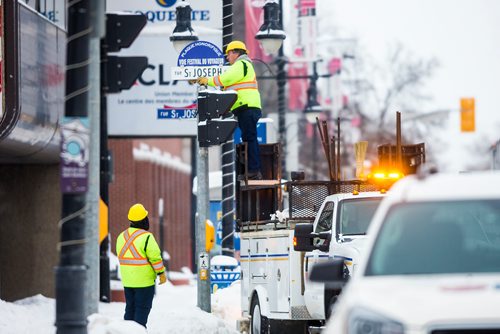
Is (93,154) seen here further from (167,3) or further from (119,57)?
(167,3)

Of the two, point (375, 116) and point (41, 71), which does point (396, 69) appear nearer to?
point (375, 116)

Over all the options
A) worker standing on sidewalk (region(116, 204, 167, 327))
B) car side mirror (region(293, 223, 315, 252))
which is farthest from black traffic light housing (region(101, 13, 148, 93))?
worker standing on sidewalk (region(116, 204, 167, 327))

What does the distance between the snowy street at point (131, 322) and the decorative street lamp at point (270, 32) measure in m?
4.49

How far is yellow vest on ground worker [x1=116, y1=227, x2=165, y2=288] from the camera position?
1712cm

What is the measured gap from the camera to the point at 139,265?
674 inches

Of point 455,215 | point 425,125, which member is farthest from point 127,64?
point 425,125

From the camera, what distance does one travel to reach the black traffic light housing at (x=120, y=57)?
1277 centimetres

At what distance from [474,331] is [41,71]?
15.8 metres

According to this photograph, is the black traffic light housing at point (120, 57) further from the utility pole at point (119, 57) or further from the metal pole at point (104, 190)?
the metal pole at point (104, 190)

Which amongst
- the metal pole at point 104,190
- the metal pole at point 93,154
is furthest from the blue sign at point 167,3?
the metal pole at point 93,154

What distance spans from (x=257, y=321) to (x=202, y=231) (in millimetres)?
2731

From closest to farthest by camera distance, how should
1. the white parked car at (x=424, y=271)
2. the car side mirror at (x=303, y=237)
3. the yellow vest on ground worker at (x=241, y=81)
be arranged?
the white parked car at (x=424, y=271), the car side mirror at (x=303, y=237), the yellow vest on ground worker at (x=241, y=81)

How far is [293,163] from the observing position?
46219 mm

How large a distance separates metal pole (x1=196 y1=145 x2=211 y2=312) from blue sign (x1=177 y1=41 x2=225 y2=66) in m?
1.28
